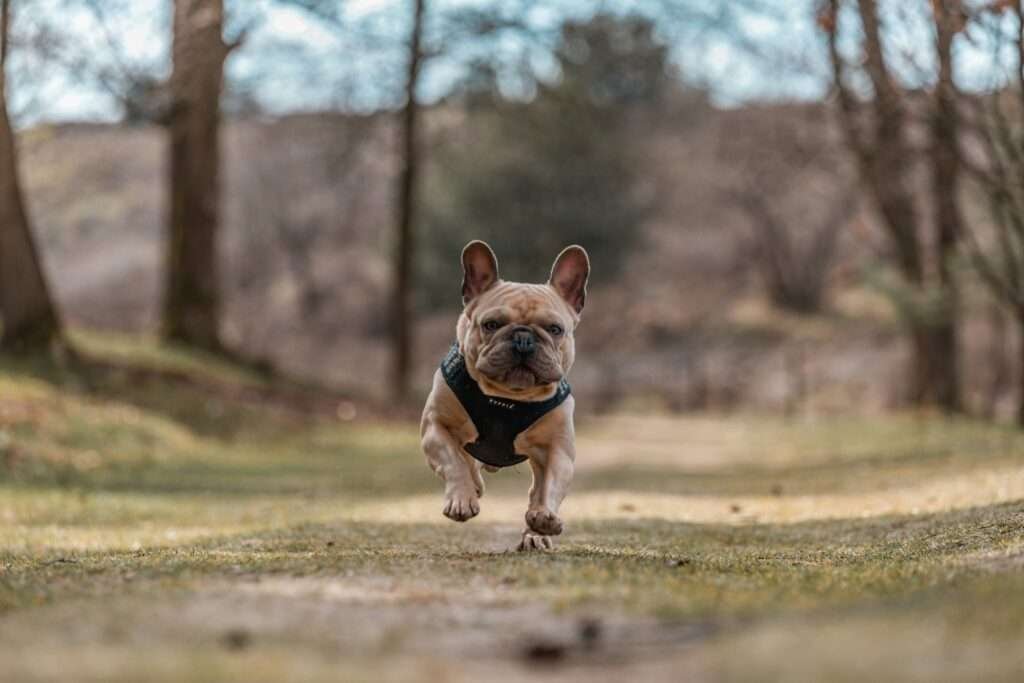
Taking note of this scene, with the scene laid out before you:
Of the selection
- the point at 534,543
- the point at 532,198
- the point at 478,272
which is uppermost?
the point at 532,198

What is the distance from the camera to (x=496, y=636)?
14.3 ft

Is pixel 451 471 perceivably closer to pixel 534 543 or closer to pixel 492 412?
pixel 492 412

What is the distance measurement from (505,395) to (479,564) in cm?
124

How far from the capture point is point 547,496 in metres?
7.01

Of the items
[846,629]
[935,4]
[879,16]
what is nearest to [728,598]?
[846,629]

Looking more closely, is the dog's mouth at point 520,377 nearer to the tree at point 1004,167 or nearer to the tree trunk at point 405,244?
the tree at point 1004,167

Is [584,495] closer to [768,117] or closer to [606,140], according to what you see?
[768,117]

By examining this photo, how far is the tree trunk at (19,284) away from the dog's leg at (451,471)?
13.5m

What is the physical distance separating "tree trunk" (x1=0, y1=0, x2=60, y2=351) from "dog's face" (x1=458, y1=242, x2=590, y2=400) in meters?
13.3

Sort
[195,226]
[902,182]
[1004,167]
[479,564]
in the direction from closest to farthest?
[479,564] < [1004,167] < [195,226] < [902,182]

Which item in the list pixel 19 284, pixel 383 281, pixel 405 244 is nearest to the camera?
pixel 19 284

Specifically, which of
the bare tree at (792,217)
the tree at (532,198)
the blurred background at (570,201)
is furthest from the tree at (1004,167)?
the tree at (532,198)

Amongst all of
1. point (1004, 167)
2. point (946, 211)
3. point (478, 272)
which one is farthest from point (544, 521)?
point (946, 211)

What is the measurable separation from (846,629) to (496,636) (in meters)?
1.12
